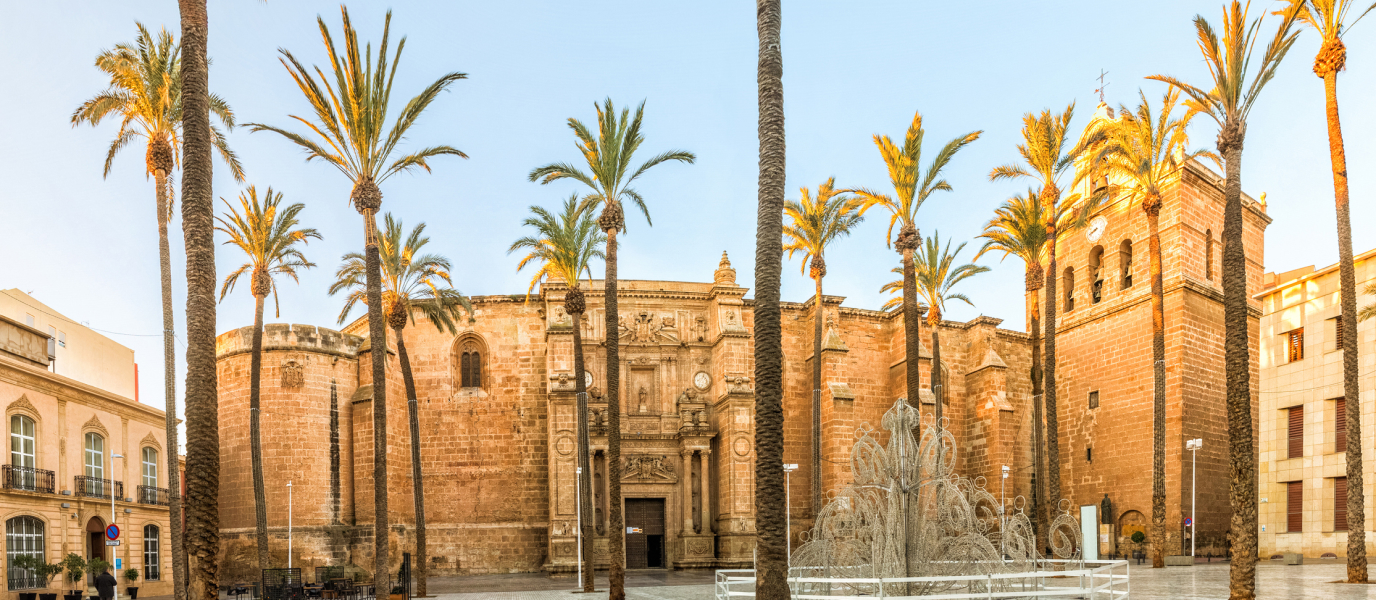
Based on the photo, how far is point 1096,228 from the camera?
120ft

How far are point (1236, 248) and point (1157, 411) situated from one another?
12.9m

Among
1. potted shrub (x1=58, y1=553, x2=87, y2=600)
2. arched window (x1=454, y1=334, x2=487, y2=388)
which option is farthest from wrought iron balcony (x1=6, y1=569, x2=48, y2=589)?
arched window (x1=454, y1=334, x2=487, y2=388)

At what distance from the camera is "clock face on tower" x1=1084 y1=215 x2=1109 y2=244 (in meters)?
36.3

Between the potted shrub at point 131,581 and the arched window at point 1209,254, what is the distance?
1363 inches

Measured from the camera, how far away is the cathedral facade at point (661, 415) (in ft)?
106

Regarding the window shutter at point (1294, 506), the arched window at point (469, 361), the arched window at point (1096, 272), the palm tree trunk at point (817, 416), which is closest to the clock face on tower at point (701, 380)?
the palm tree trunk at point (817, 416)

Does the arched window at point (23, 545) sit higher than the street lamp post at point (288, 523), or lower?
higher

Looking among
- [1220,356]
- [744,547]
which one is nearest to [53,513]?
[744,547]

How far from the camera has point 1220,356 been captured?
33.6 m

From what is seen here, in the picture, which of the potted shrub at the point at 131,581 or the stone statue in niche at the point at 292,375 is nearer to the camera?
the potted shrub at the point at 131,581

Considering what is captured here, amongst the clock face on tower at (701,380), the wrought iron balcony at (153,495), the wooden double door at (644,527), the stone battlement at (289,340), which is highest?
the stone battlement at (289,340)

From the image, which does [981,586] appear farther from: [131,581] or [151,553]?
[151,553]

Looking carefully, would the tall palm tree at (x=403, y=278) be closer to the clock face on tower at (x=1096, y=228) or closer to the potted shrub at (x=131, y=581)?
the potted shrub at (x=131, y=581)

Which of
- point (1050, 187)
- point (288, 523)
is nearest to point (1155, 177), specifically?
point (1050, 187)
